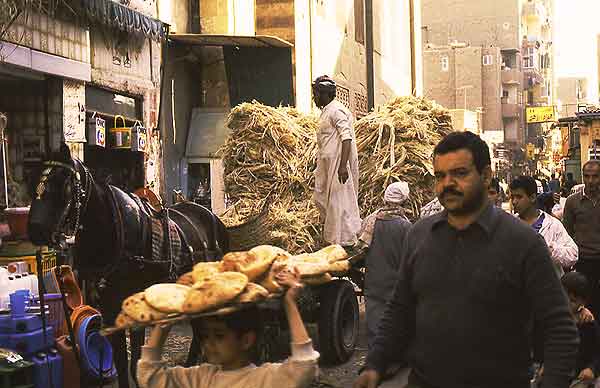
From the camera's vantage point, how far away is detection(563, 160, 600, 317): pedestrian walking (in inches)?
338

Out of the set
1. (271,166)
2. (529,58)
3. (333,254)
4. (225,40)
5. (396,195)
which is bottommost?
(333,254)

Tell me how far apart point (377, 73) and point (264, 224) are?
24291mm

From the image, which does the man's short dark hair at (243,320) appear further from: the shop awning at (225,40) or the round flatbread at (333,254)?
the shop awning at (225,40)

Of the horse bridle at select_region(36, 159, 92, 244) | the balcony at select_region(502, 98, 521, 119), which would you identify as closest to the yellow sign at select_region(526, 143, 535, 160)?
the balcony at select_region(502, 98, 521, 119)

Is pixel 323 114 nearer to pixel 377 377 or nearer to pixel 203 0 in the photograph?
pixel 377 377

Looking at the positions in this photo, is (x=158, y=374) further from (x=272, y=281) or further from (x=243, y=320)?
(x=272, y=281)

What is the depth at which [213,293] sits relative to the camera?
328cm

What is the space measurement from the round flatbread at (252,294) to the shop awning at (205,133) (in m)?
15.8

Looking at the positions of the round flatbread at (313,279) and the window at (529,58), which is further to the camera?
the window at (529,58)

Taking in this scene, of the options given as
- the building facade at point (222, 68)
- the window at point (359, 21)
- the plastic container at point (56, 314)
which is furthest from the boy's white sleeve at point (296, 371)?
the window at point (359, 21)

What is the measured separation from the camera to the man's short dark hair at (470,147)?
3.58 metres

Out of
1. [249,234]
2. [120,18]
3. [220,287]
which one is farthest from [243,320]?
[120,18]

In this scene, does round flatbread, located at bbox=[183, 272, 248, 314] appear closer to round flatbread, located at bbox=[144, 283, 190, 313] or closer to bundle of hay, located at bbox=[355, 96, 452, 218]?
round flatbread, located at bbox=[144, 283, 190, 313]

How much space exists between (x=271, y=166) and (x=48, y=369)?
17.0 feet
